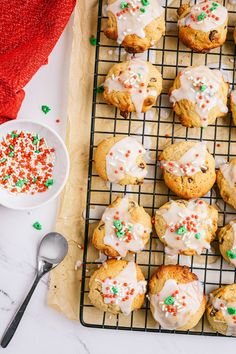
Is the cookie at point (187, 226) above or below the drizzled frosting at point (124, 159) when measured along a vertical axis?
A: below

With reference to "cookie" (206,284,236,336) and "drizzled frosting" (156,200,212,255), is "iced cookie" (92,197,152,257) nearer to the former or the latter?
"drizzled frosting" (156,200,212,255)

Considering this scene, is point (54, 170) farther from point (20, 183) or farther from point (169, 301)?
point (169, 301)

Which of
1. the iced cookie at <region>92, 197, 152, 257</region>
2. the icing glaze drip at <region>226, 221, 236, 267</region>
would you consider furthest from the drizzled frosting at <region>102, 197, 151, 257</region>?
the icing glaze drip at <region>226, 221, 236, 267</region>

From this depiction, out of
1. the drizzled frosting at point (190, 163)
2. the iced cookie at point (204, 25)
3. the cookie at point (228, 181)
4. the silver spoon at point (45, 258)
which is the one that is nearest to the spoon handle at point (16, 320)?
the silver spoon at point (45, 258)

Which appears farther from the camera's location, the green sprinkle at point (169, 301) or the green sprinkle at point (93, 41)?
the green sprinkle at point (93, 41)

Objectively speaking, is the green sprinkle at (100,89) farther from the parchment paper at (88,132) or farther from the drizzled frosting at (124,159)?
the drizzled frosting at (124,159)

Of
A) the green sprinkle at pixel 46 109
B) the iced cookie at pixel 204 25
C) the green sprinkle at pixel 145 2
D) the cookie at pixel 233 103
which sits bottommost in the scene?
the green sprinkle at pixel 46 109
